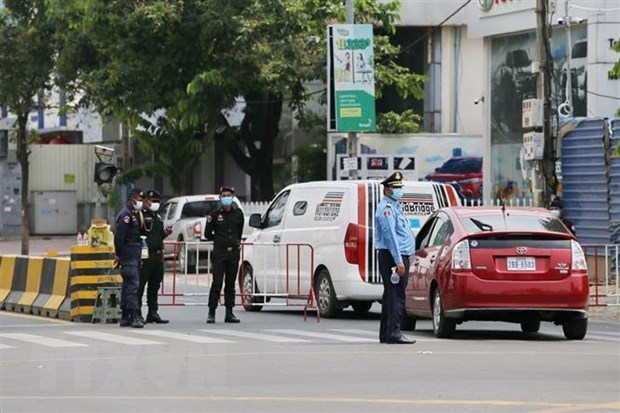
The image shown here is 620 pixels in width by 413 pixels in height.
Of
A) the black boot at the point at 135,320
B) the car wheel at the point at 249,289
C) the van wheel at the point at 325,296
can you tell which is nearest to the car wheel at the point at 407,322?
the van wheel at the point at 325,296

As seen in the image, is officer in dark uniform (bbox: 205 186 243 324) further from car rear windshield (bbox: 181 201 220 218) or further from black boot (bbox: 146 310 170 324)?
car rear windshield (bbox: 181 201 220 218)

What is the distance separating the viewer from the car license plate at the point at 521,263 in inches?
680

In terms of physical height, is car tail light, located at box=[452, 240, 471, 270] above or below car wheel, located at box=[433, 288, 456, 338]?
above

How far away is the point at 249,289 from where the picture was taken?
23.9m

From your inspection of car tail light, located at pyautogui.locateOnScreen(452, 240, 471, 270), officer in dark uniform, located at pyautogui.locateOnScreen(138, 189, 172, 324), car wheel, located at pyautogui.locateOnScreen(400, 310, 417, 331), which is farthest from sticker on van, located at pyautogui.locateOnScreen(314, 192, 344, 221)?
car tail light, located at pyautogui.locateOnScreen(452, 240, 471, 270)

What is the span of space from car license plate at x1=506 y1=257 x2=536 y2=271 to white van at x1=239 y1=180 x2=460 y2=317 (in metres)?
4.50

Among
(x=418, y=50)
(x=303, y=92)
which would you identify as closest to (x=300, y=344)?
(x=303, y=92)

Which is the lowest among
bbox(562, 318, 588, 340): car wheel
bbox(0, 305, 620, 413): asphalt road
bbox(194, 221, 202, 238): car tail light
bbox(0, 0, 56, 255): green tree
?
bbox(0, 305, 620, 413): asphalt road

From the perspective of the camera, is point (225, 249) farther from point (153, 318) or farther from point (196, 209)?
point (196, 209)

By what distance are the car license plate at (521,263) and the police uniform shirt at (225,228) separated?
16.4ft

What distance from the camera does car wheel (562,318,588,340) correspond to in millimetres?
17819

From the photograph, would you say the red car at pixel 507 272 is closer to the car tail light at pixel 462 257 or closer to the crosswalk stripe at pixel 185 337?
the car tail light at pixel 462 257

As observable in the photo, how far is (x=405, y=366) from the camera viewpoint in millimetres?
14328

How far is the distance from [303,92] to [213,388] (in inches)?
1269
